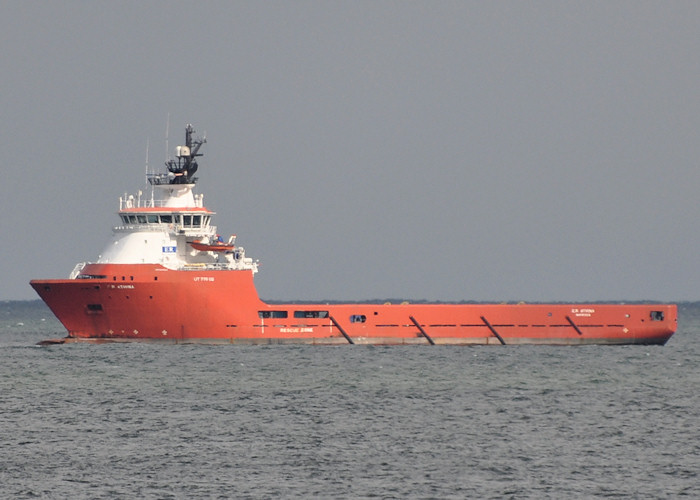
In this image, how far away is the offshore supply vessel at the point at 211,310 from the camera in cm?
5534

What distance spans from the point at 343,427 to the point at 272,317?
22.4m

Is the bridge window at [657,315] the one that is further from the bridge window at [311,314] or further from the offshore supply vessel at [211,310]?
the bridge window at [311,314]

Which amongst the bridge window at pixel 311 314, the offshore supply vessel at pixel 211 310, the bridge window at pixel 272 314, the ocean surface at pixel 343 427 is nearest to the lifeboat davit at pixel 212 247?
the offshore supply vessel at pixel 211 310

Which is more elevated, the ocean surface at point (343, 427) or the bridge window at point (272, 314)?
the bridge window at point (272, 314)

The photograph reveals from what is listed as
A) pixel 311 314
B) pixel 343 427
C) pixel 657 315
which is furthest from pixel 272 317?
pixel 343 427

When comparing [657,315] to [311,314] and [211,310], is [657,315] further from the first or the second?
[211,310]

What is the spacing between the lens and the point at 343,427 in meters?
35.7

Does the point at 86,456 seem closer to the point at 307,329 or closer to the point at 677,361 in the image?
the point at 307,329

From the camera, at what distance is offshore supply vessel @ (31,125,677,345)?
5534 cm

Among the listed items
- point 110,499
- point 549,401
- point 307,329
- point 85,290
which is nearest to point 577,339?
point 307,329

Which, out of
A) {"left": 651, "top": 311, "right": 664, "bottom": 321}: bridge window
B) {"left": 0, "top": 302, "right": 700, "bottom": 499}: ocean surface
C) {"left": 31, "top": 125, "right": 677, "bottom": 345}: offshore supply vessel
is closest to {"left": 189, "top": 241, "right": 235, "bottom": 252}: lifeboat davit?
{"left": 31, "top": 125, "right": 677, "bottom": 345}: offshore supply vessel

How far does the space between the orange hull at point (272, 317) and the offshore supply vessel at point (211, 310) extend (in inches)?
2.0

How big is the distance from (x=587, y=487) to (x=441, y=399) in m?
14.9

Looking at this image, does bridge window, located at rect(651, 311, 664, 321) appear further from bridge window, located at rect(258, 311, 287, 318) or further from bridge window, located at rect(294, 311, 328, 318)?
bridge window, located at rect(258, 311, 287, 318)
